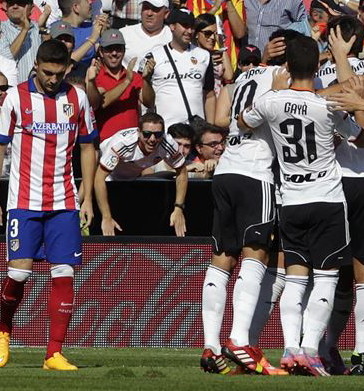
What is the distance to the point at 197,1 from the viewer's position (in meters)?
16.1

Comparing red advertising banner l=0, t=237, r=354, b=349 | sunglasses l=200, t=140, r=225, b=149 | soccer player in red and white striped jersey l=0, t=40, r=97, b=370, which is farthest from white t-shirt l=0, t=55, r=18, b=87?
soccer player in red and white striped jersey l=0, t=40, r=97, b=370

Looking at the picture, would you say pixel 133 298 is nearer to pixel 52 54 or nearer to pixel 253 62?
pixel 253 62

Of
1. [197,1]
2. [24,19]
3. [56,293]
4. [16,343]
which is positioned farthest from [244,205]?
[197,1]

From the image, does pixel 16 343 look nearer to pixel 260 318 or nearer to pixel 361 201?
pixel 260 318

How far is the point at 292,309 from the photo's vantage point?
8820 mm

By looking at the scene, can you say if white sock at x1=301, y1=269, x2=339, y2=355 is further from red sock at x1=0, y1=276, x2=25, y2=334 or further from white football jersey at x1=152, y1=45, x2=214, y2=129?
white football jersey at x1=152, y1=45, x2=214, y2=129

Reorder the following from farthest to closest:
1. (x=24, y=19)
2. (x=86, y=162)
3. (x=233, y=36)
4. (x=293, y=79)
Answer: (x=233, y=36) < (x=24, y=19) < (x=86, y=162) < (x=293, y=79)

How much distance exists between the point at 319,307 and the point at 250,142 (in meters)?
1.28

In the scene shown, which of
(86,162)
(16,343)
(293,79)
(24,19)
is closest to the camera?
(293,79)

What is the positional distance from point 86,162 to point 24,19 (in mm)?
5562

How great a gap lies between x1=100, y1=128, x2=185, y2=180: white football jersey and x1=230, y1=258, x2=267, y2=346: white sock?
358 cm

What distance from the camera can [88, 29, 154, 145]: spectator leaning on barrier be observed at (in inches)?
521

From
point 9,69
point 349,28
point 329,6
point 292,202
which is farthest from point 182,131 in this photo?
point 292,202

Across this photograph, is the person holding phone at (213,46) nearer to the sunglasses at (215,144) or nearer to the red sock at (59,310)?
the sunglasses at (215,144)
